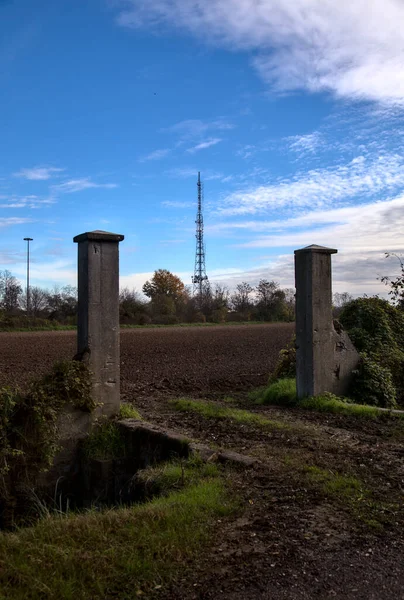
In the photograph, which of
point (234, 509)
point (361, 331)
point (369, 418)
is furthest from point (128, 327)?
point (234, 509)

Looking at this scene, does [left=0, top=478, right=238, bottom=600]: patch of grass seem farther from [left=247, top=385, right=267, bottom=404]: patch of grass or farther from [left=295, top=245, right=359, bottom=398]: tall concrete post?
[left=247, top=385, right=267, bottom=404]: patch of grass

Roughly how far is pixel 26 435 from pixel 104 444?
3.58 ft

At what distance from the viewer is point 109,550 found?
3697 mm

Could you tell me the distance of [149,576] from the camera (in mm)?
3414

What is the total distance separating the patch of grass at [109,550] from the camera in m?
3.33

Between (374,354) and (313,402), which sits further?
(374,354)

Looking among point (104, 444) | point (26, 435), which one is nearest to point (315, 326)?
point (104, 444)

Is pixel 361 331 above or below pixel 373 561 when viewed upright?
above

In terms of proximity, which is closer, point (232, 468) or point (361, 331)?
point (232, 468)

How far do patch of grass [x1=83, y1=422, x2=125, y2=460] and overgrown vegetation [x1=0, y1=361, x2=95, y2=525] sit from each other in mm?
494

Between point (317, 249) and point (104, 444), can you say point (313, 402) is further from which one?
point (104, 444)

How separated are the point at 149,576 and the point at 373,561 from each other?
4.82 ft

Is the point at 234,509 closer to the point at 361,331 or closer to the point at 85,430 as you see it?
the point at 85,430

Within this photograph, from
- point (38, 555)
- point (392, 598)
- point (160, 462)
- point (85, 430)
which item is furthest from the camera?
point (85, 430)
